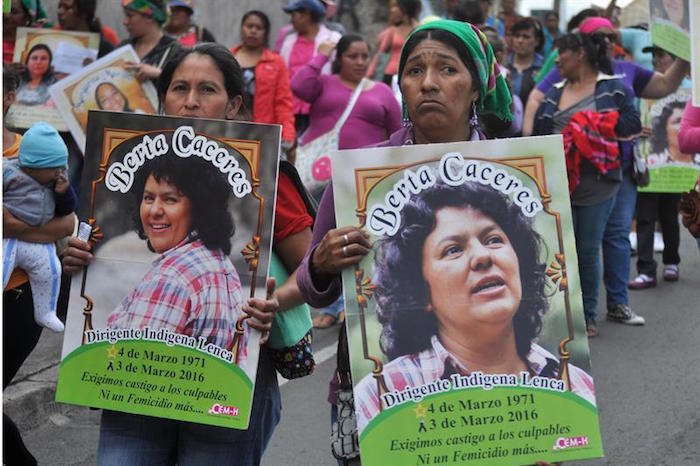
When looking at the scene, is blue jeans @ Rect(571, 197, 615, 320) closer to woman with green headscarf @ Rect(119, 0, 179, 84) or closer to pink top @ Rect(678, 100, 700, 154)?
pink top @ Rect(678, 100, 700, 154)

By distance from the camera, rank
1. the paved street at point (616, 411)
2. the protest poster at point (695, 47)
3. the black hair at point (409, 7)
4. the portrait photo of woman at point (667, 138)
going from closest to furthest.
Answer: the protest poster at point (695, 47), the paved street at point (616, 411), the portrait photo of woman at point (667, 138), the black hair at point (409, 7)

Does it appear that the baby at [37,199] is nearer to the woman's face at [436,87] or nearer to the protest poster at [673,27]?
the woman's face at [436,87]

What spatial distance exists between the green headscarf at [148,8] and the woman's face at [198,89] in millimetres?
4742

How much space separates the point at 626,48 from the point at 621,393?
14.6 ft

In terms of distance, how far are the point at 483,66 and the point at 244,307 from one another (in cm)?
86

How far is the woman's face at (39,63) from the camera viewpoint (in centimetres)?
799

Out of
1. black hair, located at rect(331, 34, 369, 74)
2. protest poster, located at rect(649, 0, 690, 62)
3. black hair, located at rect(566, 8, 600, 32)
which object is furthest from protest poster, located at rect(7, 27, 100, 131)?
black hair, located at rect(566, 8, 600, 32)

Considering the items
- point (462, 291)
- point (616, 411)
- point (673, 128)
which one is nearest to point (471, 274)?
point (462, 291)

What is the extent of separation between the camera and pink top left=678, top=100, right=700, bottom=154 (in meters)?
5.12

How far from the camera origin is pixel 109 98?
23.2ft

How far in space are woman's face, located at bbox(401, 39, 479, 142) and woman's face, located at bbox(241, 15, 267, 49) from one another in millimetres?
6186

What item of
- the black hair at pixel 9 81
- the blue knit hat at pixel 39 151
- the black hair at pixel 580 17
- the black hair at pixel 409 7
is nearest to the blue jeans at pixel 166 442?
the blue knit hat at pixel 39 151

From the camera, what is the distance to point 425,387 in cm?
272

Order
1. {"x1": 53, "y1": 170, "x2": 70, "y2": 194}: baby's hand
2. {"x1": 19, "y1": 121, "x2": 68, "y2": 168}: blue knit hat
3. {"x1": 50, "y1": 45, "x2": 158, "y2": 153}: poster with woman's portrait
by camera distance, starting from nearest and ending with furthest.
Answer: {"x1": 19, "y1": 121, "x2": 68, "y2": 168}: blue knit hat < {"x1": 53, "y1": 170, "x2": 70, "y2": 194}: baby's hand < {"x1": 50, "y1": 45, "x2": 158, "y2": 153}: poster with woman's portrait
